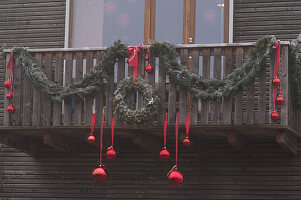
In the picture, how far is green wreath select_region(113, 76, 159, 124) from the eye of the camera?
10562 mm

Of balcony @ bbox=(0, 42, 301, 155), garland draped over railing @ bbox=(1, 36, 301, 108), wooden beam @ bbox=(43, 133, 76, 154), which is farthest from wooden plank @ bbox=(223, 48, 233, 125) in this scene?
wooden beam @ bbox=(43, 133, 76, 154)

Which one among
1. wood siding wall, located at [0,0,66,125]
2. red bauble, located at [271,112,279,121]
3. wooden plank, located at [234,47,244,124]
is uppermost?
wood siding wall, located at [0,0,66,125]

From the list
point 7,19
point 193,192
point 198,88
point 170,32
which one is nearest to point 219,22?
point 170,32

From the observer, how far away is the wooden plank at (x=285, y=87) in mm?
10117

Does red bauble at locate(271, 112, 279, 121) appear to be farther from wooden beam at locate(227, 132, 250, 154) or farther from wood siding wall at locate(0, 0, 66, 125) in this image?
wood siding wall at locate(0, 0, 66, 125)

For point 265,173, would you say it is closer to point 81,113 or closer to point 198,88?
point 198,88

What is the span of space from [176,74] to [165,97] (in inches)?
23.8

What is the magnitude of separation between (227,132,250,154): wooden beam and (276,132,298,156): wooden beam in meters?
0.61

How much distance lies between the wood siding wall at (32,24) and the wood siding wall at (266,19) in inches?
127

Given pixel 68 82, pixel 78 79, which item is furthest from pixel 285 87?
pixel 68 82

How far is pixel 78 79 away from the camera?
36.6 ft

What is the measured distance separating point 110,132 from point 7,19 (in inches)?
142

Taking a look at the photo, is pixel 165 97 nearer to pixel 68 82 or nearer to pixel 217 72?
pixel 217 72

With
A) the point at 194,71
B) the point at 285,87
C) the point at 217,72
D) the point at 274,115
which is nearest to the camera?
the point at 274,115
